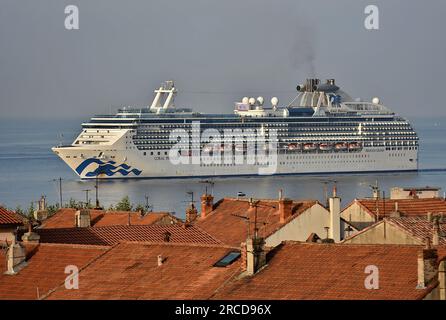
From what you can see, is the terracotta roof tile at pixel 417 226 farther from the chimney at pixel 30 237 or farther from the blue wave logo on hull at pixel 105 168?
the blue wave logo on hull at pixel 105 168

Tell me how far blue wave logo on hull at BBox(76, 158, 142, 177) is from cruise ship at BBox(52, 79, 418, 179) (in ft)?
0.26

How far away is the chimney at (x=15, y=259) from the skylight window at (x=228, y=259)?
388cm

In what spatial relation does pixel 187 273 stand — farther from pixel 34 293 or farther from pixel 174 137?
pixel 174 137

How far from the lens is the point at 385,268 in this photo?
58.0 feet

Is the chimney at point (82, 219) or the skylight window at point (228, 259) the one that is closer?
the skylight window at point (228, 259)

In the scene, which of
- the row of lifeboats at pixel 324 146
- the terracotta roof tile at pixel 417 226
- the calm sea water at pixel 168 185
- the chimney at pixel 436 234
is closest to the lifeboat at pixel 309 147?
the row of lifeboats at pixel 324 146

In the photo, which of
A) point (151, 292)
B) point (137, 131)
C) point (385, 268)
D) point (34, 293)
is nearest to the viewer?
point (385, 268)

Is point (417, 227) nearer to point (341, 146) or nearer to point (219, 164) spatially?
point (219, 164)

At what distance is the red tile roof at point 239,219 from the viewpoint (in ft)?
92.9

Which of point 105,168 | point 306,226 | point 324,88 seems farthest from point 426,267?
point 324,88

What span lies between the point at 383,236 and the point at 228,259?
5188 millimetres

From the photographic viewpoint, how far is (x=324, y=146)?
452 feet

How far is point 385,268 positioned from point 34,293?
19.6 ft
